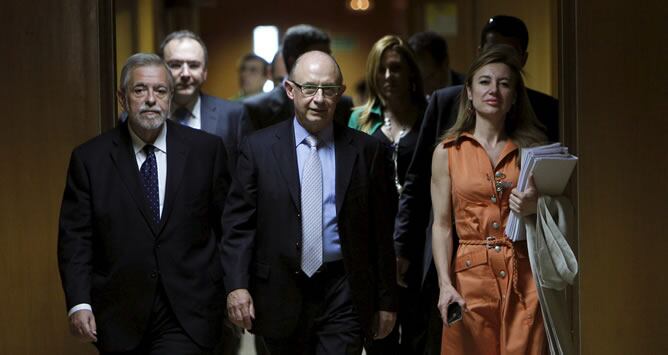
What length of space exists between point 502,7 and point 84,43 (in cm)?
510

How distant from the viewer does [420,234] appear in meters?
6.00

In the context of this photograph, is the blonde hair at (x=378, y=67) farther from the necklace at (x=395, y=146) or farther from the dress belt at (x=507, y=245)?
the dress belt at (x=507, y=245)

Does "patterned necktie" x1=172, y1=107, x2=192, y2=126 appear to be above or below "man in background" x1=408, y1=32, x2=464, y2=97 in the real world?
below

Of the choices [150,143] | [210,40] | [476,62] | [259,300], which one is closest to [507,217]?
[476,62]

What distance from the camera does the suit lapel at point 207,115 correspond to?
20.7 feet

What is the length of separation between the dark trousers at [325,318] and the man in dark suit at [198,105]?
4.81 feet

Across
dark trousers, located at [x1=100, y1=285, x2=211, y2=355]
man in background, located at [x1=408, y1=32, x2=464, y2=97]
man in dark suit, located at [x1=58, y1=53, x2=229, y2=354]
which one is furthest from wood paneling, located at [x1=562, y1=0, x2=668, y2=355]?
dark trousers, located at [x1=100, y1=285, x2=211, y2=355]

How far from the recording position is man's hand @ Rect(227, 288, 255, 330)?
4.90 metres

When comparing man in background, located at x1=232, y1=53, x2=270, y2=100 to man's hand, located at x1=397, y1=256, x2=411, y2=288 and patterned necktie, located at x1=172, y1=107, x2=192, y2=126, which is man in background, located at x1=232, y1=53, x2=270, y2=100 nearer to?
patterned necktie, located at x1=172, y1=107, x2=192, y2=126

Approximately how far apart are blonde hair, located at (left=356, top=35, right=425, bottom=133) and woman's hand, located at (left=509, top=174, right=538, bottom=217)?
1709 millimetres

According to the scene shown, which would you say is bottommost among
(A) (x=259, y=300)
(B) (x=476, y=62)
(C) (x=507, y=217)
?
(A) (x=259, y=300)

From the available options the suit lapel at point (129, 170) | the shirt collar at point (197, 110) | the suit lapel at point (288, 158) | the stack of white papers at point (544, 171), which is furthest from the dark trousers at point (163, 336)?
the shirt collar at point (197, 110)

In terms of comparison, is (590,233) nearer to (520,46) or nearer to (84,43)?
(520,46)

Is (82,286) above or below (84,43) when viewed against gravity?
below
